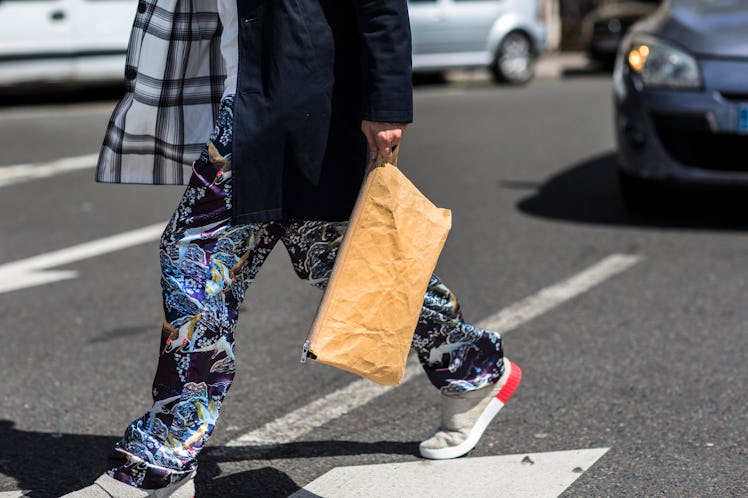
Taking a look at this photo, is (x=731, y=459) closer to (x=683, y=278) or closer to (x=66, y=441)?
(x=66, y=441)

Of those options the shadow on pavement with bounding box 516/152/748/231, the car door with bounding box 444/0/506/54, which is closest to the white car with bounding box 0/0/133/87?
the car door with bounding box 444/0/506/54

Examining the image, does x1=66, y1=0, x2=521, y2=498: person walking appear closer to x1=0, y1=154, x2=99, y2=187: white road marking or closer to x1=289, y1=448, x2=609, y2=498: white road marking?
x1=289, y1=448, x2=609, y2=498: white road marking

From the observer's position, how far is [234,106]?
3.00 meters

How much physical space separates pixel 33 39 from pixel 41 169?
419cm

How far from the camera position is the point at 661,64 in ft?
22.3

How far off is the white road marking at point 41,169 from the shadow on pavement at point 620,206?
10.3 ft

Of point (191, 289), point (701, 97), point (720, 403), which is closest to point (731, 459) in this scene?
point (720, 403)

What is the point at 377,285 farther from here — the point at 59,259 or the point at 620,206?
the point at 620,206

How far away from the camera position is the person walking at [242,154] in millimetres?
2992

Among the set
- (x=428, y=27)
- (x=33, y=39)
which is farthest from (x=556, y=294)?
(x=428, y=27)

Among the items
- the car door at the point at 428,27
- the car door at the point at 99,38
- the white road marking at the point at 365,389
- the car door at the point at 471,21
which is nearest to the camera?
the white road marking at the point at 365,389

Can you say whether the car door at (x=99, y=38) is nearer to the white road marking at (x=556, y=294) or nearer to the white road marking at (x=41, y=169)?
the white road marking at (x=41, y=169)

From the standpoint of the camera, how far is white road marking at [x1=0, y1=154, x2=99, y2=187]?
28.5 feet

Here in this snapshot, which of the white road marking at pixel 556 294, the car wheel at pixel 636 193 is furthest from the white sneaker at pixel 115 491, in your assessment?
the car wheel at pixel 636 193
